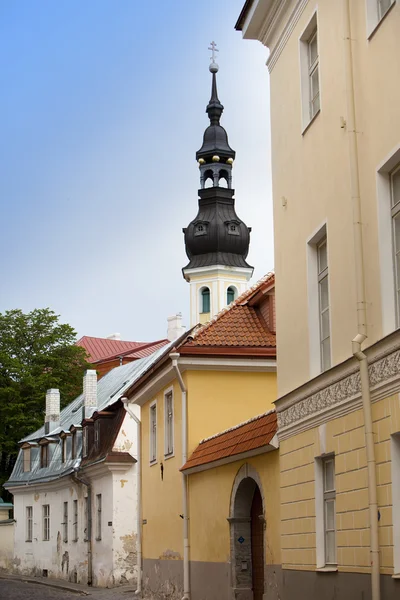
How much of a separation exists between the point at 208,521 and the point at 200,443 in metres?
1.99

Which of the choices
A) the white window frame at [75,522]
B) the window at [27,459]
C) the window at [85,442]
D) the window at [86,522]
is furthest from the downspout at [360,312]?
the window at [27,459]

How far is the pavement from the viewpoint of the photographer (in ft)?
85.1

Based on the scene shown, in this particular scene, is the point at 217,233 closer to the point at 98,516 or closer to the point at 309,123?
the point at 98,516

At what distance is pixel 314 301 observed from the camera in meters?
12.6

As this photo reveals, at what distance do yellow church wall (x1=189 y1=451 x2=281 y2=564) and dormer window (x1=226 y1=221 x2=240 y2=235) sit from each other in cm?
5166

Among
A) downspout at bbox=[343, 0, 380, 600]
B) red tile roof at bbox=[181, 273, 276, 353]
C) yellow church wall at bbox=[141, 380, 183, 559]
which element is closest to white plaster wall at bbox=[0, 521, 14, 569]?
yellow church wall at bbox=[141, 380, 183, 559]

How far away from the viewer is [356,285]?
10438 millimetres

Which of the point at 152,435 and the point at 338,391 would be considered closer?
the point at 338,391

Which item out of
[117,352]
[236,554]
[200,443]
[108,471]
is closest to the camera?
[236,554]

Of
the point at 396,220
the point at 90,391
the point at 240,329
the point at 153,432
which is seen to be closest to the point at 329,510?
the point at 396,220

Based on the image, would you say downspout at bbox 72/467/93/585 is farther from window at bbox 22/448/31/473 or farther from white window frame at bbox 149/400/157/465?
Result: white window frame at bbox 149/400/157/465

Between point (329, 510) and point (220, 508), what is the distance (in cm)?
581

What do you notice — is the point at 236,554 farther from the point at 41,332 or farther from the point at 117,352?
the point at 117,352

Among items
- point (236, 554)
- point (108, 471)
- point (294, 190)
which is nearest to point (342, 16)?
point (294, 190)
